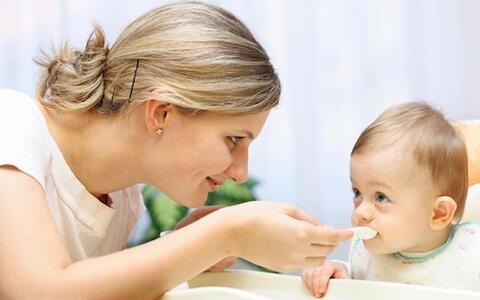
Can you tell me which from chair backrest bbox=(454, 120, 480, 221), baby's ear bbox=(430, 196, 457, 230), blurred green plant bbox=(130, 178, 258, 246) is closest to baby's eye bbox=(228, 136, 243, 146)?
baby's ear bbox=(430, 196, 457, 230)

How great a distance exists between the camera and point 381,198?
114cm

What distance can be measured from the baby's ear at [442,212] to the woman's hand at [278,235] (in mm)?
244

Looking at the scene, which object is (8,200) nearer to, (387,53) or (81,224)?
(81,224)

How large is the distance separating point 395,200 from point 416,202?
0.03m

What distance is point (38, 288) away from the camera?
885 millimetres

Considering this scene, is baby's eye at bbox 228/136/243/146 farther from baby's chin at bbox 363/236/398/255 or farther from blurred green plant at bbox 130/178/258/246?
blurred green plant at bbox 130/178/258/246

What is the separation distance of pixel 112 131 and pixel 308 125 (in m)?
1.21

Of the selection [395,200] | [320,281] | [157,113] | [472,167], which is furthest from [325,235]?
[472,167]

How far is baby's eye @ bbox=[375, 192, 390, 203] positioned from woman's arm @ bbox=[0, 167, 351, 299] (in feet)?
0.66

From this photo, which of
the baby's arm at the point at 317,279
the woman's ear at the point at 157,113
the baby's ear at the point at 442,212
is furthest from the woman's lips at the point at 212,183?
the baby's ear at the point at 442,212

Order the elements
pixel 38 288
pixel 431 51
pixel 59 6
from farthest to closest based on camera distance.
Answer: pixel 59 6 → pixel 431 51 → pixel 38 288

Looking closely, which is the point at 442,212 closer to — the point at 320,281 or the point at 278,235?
the point at 320,281

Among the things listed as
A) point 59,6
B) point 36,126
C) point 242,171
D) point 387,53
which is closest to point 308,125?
point 387,53

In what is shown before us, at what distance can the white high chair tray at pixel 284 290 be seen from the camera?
88 centimetres
